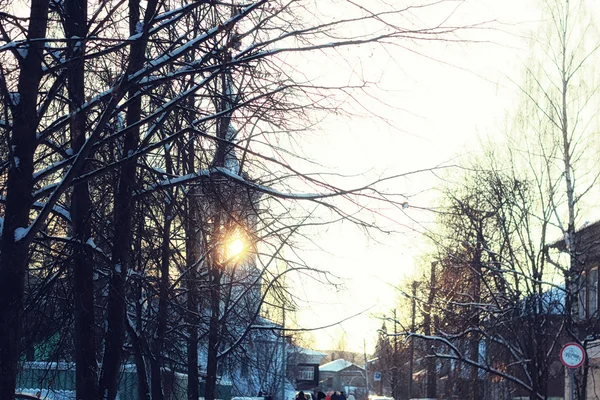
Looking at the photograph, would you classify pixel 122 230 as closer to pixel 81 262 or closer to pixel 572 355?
pixel 81 262

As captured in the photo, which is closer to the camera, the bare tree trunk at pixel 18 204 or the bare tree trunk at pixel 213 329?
the bare tree trunk at pixel 18 204

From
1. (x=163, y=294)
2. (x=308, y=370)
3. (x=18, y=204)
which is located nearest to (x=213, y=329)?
(x=163, y=294)

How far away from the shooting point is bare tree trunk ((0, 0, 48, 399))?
6.19 metres

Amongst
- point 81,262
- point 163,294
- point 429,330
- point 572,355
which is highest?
point 429,330

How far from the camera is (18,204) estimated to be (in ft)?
21.0

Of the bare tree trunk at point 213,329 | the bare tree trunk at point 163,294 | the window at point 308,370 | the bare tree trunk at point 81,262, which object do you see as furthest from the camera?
the window at point 308,370

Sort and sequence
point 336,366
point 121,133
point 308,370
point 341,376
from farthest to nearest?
point 336,366, point 341,376, point 308,370, point 121,133

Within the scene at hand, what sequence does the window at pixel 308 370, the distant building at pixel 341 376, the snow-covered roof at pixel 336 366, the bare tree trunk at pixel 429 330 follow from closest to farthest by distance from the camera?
the bare tree trunk at pixel 429 330 → the window at pixel 308 370 → the distant building at pixel 341 376 → the snow-covered roof at pixel 336 366

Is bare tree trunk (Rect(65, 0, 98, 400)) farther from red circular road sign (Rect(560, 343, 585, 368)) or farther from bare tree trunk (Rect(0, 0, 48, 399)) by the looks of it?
red circular road sign (Rect(560, 343, 585, 368))

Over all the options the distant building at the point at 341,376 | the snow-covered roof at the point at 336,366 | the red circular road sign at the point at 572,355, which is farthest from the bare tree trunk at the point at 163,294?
the snow-covered roof at the point at 336,366

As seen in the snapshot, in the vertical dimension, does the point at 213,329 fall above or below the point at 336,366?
above

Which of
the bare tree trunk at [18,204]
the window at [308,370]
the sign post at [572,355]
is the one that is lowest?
the window at [308,370]

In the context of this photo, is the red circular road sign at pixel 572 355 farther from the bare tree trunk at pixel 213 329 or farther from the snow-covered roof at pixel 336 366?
the snow-covered roof at pixel 336 366

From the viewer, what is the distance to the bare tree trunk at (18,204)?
6191 millimetres
